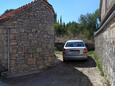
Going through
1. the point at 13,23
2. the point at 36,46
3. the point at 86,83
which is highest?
the point at 13,23

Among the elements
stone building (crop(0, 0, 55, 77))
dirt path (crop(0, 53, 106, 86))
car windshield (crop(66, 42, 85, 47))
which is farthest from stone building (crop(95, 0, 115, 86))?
car windshield (crop(66, 42, 85, 47))

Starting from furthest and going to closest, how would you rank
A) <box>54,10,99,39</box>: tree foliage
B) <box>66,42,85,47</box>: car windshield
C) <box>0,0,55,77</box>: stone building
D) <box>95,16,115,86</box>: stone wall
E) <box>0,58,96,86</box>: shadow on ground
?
<box>54,10,99,39</box>: tree foliage → <box>66,42,85,47</box>: car windshield → <box>0,0,55,77</box>: stone building → <box>0,58,96,86</box>: shadow on ground → <box>95,16,115,86</box>: stone wall

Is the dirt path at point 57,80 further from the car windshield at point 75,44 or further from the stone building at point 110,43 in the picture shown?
the car windshield at point 75,44

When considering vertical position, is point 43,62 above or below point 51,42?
below

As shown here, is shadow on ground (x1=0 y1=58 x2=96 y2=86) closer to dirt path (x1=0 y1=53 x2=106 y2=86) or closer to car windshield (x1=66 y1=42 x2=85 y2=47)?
dirt path (x1=0 y1=53 x2=106 y2=86)

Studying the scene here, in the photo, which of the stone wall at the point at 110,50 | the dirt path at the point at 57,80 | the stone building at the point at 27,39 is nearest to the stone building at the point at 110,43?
the stone wall at the point at 110,50

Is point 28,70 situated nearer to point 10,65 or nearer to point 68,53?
point 10,65

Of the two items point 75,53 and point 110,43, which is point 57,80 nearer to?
point 110,43

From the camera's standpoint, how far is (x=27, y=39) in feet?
45.2

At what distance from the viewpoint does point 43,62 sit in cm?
1491

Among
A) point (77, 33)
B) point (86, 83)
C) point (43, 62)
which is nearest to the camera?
point (86, 83)

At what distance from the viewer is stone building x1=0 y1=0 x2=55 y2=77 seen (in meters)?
12.9

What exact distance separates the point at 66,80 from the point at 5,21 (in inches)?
165

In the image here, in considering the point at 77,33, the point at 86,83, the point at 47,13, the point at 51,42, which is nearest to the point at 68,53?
the point at 51,42
